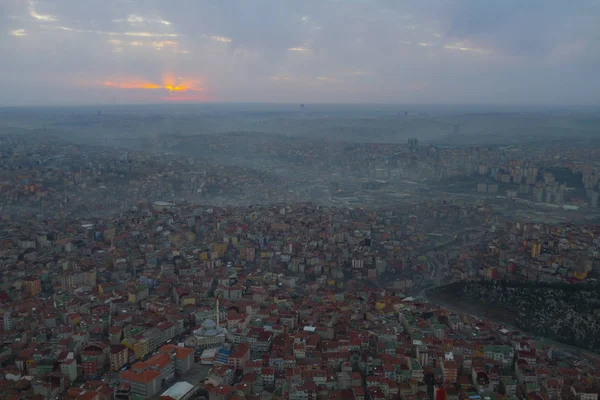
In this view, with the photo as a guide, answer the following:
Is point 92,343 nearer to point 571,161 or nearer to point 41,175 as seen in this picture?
point 41,175

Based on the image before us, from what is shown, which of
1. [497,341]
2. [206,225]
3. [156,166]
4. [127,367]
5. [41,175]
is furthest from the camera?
[156,166]

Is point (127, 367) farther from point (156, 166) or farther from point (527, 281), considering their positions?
point (156, 166)

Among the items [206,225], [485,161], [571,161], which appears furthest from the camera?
[485,161]

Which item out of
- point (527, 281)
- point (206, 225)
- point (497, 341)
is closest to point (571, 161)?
point (527, 281)

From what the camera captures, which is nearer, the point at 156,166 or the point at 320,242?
the point at 320,242

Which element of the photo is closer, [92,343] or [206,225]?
[92,343]

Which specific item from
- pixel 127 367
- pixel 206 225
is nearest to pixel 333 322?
pixel 127 367

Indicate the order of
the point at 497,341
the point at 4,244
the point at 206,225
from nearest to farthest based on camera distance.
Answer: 1. the point at 497,341
2. the point at 4,244
3. the point at 206,225

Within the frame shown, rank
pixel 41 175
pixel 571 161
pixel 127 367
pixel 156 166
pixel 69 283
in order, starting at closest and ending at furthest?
pixel 127 367, pixel 69 283, pixel 41 175, pixel 156 166, pixel 571 161

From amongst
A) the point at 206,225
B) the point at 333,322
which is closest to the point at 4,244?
the point at 206,225
